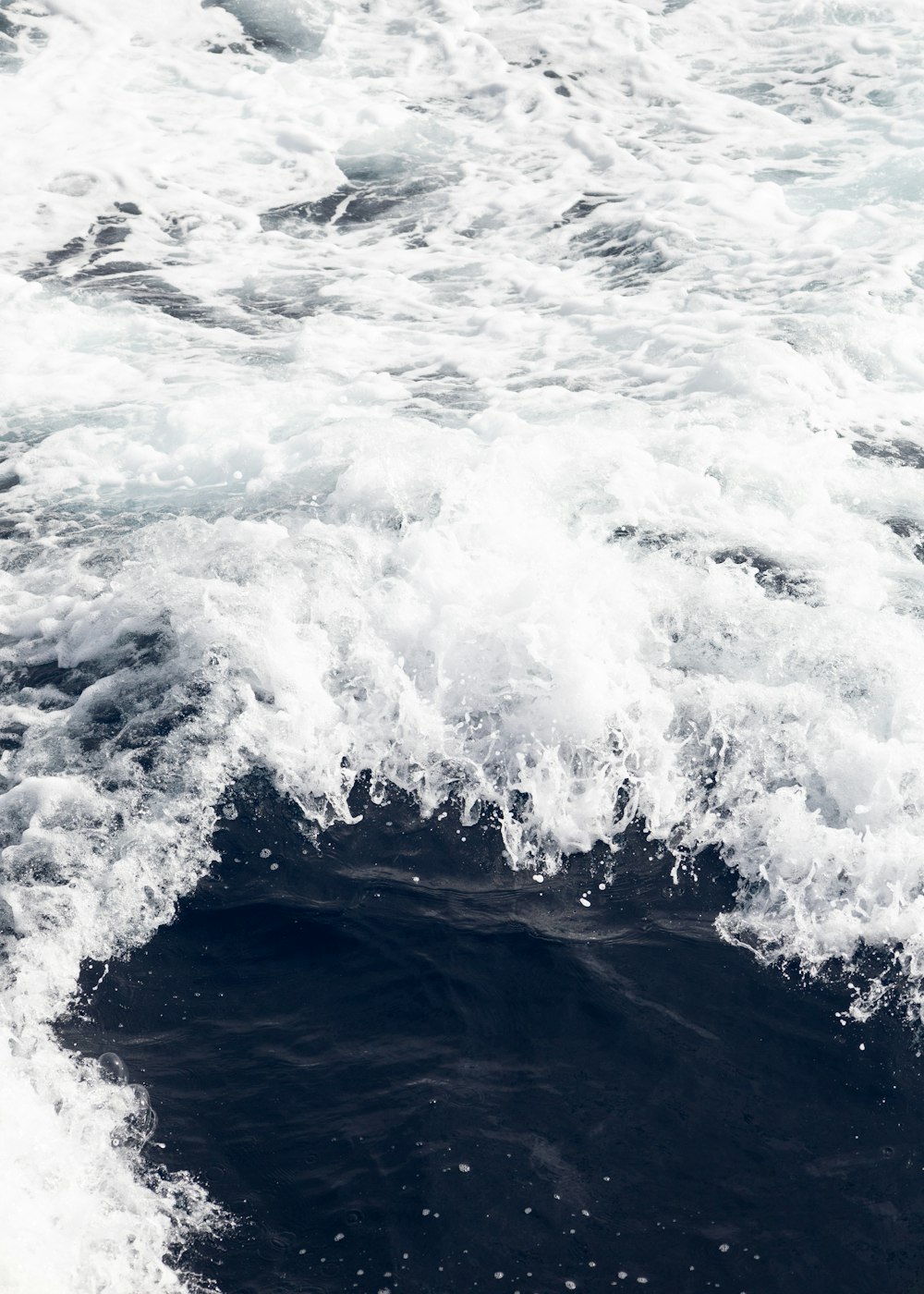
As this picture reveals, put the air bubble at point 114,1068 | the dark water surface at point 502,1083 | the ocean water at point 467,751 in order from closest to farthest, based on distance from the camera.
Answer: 1. the dark water surface at point 502,1083
2. the ocean water at point 467,751
3. the air bubble at point 114,1068

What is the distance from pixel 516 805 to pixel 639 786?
558mm

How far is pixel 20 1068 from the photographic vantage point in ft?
13.3

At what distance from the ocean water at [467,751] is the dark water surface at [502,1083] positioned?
0.01 meters

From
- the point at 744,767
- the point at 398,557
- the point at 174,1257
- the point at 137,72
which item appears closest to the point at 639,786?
the point at 744,767

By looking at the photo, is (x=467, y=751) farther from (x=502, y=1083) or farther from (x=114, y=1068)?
(x=114, y=1068)

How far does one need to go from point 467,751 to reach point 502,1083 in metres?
1.68

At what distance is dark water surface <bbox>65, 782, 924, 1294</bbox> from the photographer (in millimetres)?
3582

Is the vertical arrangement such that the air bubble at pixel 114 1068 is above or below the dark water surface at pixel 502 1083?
below

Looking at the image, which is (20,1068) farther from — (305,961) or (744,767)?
(744,767)

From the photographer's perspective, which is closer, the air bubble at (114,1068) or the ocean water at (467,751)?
the ocean water at (467,751)

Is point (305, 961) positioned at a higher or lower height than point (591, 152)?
lower

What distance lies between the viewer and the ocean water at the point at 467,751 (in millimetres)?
3742

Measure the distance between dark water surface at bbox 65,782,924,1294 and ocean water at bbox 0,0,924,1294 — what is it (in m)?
0.01

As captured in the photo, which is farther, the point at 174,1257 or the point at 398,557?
the point at 398,557
